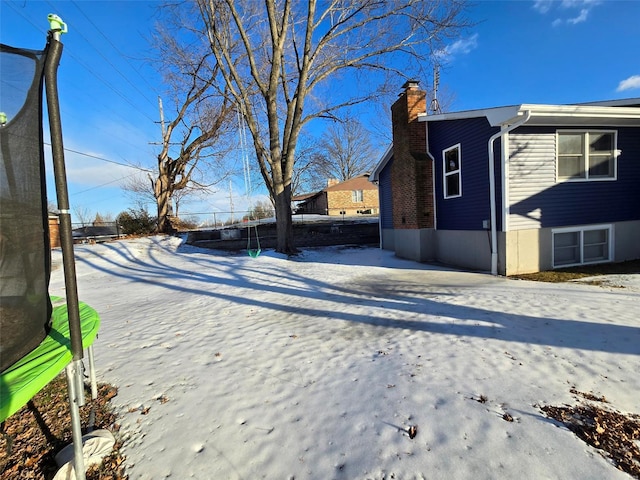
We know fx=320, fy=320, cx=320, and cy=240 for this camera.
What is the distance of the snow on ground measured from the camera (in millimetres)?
1959

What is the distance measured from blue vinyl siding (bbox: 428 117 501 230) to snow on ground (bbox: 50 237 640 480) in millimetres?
2750

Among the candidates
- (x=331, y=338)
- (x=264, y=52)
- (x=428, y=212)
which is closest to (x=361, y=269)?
(x=428, y=212)

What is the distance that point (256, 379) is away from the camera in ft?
9.91

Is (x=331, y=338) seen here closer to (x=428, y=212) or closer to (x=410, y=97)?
(x=428, y=212)

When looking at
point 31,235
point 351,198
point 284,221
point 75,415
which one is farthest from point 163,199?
point 75,415

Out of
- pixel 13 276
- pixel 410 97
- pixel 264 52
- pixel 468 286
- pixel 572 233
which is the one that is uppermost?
pixel 264 52

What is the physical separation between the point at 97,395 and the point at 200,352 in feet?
3.51

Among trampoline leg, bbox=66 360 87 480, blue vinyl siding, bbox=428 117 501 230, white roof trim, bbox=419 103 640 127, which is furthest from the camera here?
blue vinyl siding, bbox=428 117 501 230

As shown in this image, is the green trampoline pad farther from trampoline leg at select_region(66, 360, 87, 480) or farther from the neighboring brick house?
the neighboring brick house

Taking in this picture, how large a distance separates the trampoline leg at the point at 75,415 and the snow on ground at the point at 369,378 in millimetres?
291

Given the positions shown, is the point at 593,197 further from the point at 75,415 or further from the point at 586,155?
the point at 75,415

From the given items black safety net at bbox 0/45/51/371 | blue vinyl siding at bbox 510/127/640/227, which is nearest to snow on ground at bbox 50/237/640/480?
black safety net at bbox 0/45/51/371

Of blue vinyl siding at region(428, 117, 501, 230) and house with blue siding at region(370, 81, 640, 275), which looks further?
blue vinyl siding at region(428, 117, 501, 230)

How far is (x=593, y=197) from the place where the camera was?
797 centimetres
